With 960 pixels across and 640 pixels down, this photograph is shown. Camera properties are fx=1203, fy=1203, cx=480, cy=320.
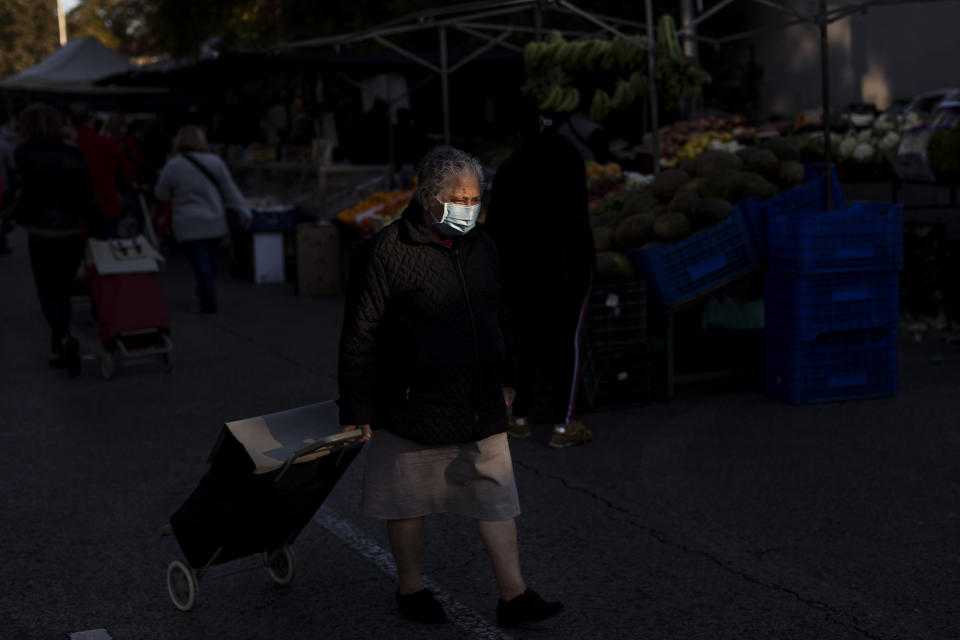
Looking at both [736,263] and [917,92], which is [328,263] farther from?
[917,92]

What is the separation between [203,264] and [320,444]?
8676mm

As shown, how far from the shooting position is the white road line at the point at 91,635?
14.5ft

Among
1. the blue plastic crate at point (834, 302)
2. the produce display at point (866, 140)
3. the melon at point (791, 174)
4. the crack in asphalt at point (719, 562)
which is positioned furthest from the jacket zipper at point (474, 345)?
the produce display at point (866, 140)

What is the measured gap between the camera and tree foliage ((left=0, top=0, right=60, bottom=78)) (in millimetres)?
80000

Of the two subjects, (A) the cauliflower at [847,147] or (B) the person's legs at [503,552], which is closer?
(B) the person's legs at [503,552]

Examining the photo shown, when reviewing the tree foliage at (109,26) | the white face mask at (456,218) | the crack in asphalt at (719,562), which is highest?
the tree foliage at (109,26)

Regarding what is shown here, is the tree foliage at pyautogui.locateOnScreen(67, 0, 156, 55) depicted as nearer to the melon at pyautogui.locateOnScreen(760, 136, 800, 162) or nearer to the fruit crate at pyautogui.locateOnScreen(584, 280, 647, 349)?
the melon at pyautogui.locateOnScreen(760, 136, 800, 162)

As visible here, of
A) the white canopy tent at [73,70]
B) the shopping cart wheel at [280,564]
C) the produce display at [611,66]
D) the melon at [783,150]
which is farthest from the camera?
the white canopy tent at [73,70]

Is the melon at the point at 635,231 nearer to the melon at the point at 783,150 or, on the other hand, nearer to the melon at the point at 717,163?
the melon at the point at 717,163

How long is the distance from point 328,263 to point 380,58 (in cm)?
347

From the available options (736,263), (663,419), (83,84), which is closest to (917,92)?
(736,263)

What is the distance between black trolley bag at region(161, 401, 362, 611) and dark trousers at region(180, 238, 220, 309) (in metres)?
7.98

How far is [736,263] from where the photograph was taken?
8.28 metres

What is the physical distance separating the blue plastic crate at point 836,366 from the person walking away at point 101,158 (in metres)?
7.10
